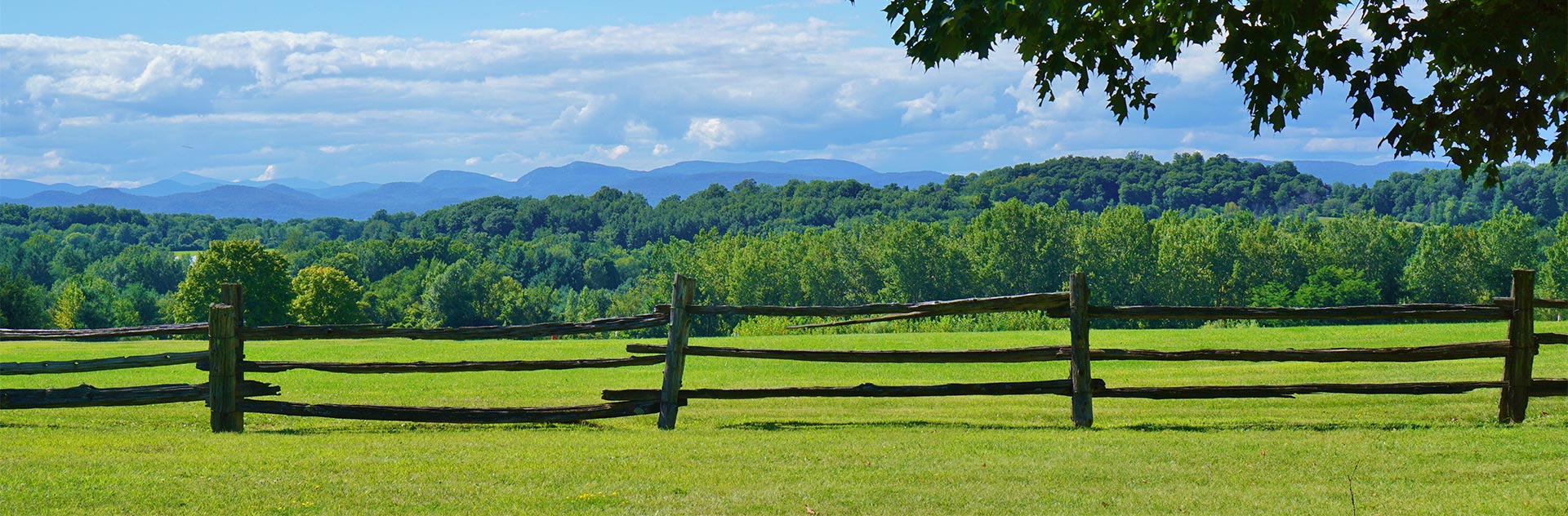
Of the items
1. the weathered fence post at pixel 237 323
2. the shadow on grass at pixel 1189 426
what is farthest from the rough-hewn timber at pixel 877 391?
the weathered fence post at pixel 237 323

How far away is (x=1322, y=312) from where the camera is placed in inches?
408

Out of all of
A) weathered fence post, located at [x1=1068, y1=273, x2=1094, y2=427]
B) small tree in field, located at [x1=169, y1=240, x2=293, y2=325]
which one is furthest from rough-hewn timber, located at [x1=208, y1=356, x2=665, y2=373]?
small tree in field, located at [x1=169, y1=240, x2=293, y2=325]

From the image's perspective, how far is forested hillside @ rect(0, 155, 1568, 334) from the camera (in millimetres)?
70188

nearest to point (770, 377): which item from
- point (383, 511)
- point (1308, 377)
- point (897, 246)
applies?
point (1308, 377)

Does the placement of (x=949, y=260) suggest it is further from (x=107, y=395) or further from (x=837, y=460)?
(x=837, y=460)

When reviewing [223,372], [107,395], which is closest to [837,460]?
[223,372]

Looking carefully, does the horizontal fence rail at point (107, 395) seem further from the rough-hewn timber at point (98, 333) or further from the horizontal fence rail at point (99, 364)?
the rough-hewn timber at point (98, 333)

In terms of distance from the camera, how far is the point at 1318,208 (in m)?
151

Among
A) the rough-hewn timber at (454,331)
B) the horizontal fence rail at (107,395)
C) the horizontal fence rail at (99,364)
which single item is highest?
the rough-hewn timber at (454,331)

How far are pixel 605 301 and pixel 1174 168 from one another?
8439cm

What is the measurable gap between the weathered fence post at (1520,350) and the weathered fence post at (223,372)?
1093cm

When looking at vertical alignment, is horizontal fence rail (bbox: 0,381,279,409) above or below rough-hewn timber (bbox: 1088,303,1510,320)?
below

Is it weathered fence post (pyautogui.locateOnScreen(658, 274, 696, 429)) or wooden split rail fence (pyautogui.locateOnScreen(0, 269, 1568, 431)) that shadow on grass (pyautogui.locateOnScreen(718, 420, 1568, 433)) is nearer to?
wooden split rail fence (pyautogui.locateOnScreen(0, 269, 1568, 431))

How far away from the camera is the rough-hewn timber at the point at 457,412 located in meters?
10.5
